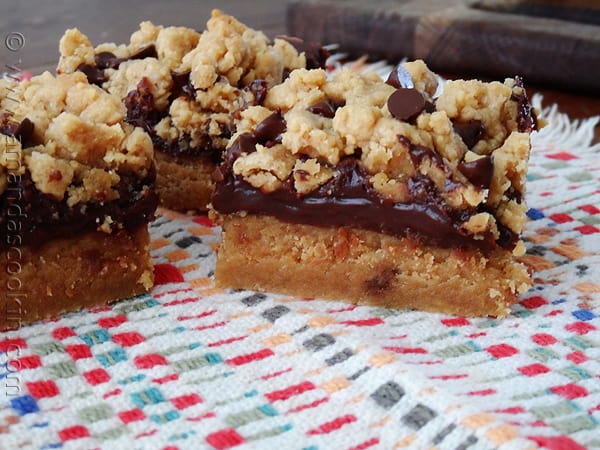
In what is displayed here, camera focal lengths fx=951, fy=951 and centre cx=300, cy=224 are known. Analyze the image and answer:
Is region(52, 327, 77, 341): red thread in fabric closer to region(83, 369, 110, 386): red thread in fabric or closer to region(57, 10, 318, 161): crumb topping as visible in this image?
region(83, 369, 110, 386): red thread in fabric

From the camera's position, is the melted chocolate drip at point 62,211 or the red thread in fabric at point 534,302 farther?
the red thread in fabric at point 534,302

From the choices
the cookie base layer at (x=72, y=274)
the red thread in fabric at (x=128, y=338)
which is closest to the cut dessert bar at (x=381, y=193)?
the cookie base layer at (x=72, y=274)

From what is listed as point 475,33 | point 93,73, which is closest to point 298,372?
point 93,73

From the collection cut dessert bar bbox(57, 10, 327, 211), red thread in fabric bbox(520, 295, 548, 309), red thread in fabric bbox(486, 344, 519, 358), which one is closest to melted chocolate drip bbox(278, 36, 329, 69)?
cut dessert bar bbox(57, 10, 327, 211)

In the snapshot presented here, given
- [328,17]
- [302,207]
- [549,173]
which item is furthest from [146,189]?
[328,17]

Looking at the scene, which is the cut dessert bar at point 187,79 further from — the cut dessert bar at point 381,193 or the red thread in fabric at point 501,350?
the red thread in fabric at point 501,350

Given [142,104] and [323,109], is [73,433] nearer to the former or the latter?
[323,109]

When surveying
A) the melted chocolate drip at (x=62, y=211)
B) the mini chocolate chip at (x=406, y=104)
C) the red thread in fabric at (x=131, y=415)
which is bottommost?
the red thread in fabric at (x=131, y=415)
